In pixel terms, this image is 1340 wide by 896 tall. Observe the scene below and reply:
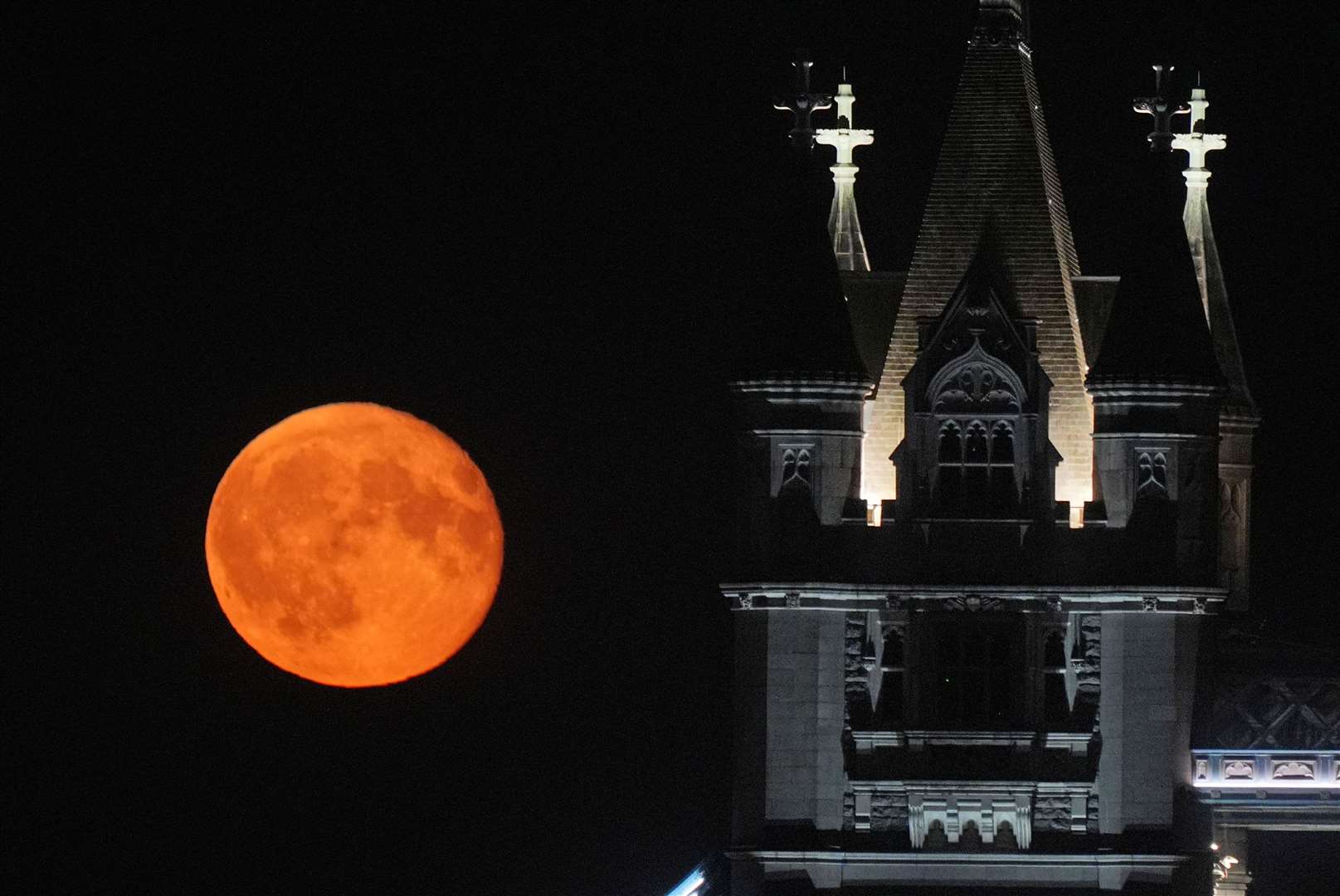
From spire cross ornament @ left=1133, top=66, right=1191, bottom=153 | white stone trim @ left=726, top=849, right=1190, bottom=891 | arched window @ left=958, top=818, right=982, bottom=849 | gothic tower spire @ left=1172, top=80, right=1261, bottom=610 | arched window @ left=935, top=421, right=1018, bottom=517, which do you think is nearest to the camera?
white stone trim @ left=726, top=849, right=1190, bottom=891

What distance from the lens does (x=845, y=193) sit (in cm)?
7769

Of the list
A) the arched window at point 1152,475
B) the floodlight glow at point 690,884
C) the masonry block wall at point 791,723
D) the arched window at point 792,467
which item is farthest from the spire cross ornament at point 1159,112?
the floodlight glow at point 690,884

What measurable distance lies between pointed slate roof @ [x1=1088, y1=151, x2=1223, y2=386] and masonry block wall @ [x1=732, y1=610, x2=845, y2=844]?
5.58 m

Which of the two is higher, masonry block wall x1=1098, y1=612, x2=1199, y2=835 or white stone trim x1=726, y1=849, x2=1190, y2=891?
masonry block wall x1=1098, y1=612, x2=1199, y2=835

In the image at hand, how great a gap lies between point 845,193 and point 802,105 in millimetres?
4098

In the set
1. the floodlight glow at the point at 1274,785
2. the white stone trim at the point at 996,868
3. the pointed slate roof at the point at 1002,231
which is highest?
the pointed slate roof at the point at 1002,231

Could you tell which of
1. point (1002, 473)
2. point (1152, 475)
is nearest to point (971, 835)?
point (1002, 473)

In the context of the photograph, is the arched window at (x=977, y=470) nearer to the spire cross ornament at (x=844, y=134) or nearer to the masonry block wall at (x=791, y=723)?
the masonry block wall at (x=791, y=723)

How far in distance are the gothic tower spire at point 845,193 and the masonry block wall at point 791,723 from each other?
6905 mm

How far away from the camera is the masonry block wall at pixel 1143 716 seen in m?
72.6

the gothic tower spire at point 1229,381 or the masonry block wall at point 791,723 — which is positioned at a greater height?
the gothic tower spire at point 1229,381

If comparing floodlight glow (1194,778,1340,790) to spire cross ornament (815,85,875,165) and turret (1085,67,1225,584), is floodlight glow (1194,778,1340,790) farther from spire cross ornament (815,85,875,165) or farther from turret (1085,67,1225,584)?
spire cross ornament (815,85,875,165)

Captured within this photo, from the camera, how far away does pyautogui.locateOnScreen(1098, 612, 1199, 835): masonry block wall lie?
72.6 meters

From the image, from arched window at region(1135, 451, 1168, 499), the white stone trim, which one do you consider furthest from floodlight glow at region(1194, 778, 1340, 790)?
arched window at region(1135, 451, 1168, 499)
